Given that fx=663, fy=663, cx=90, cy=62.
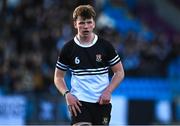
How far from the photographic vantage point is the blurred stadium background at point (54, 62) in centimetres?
1459

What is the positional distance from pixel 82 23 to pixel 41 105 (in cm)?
759

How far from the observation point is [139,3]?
20438 millimetres

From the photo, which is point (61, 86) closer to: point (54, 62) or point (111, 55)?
point (111, 55)

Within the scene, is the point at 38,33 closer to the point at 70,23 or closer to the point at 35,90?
the point at 70,23

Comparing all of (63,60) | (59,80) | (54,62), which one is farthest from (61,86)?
(54,62)

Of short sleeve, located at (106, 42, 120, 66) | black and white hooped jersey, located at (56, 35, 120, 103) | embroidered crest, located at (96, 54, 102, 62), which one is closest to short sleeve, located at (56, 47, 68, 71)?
black and white hooped jersey, located at (56, 35, 120, 103)

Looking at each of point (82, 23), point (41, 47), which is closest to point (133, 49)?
point (41, 47)

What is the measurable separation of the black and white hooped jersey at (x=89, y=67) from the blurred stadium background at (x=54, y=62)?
6273 millimetres

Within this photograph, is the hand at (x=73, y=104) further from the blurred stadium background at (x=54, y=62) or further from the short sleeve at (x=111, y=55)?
the blurred stadium background at (x=54, y=62)

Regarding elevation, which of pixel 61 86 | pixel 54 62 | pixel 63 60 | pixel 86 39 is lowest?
pixel 61 86

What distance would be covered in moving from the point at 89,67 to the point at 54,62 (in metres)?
8.40

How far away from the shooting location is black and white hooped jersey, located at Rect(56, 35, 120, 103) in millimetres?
7324

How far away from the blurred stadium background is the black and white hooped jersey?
6273mm

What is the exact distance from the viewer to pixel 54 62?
51.4ft
